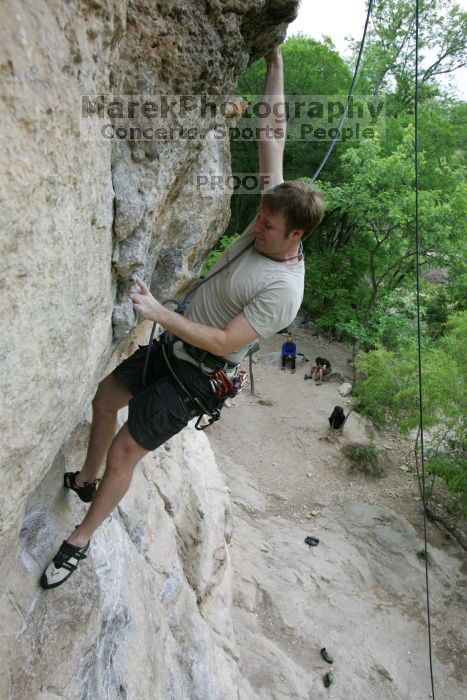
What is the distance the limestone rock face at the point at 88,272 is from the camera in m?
1.70

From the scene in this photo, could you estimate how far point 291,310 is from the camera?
2.88 metres

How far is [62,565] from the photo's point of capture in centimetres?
294

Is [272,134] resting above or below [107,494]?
above

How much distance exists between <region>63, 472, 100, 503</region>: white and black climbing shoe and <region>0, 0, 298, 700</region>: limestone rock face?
11cm

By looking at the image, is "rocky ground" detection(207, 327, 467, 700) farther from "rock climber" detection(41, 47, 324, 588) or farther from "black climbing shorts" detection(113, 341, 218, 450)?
"black climbing shorts" detection(113, 341, 218, 450)

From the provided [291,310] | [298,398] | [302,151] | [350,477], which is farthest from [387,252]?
[291,310]

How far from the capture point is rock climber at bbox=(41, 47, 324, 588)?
2742mm

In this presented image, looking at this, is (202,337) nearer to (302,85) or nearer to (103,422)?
(103,422)

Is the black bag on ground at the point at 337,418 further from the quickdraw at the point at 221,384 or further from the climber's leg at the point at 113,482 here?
the climber's leg at the point at 113,482

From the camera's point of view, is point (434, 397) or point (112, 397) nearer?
point (112, 397)

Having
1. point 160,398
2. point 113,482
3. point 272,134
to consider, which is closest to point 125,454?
point 113,482

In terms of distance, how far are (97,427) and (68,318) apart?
1.38 meters

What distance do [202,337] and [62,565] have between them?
1.60 metres

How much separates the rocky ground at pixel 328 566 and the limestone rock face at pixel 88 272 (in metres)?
2.89
